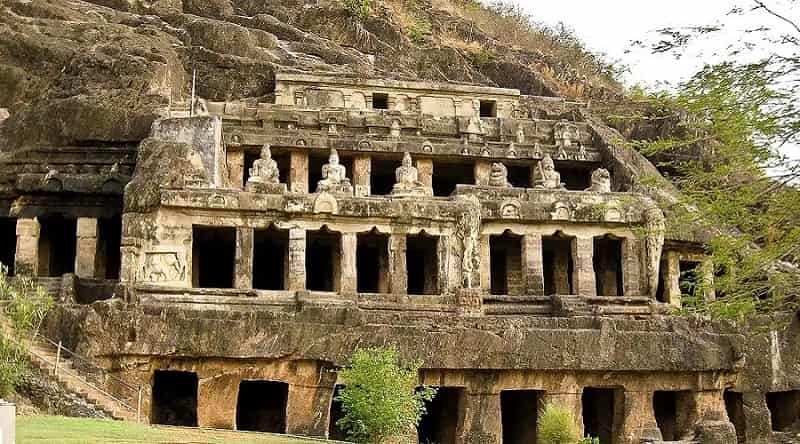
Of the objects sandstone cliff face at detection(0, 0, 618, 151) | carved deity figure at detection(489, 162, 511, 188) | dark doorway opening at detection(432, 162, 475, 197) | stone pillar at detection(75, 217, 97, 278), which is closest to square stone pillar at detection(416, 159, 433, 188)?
dark doorway opening at detection(432, 162, 475, 197)

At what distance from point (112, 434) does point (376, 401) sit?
5.12 m

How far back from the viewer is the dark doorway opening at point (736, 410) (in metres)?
25.8

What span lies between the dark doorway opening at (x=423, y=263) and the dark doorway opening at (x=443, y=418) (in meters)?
2.66

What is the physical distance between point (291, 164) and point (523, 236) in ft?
27.8

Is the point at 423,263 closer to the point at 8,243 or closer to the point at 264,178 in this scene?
the point at 264,178

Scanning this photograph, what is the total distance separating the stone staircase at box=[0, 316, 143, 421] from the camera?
19.7 m

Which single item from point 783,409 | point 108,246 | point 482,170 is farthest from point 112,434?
point 482,170

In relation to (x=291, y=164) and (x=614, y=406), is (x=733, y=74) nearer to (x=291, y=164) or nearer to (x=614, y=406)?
(x=614, y=406)

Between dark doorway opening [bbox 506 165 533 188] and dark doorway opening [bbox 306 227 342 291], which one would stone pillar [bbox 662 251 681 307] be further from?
dark doorway opening [bbox 306 227 342 291]

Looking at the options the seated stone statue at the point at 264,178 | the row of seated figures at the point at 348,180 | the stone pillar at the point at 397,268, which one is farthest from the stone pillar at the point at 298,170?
the stone pillar at the point at 397,268

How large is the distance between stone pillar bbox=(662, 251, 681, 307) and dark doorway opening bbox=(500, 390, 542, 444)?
17.2ft

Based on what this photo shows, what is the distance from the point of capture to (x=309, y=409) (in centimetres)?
2225

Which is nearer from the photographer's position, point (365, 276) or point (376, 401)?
point (376, 401)

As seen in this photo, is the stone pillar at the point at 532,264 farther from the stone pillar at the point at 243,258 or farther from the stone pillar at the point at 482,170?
the stone pillar at the point at 243,258
